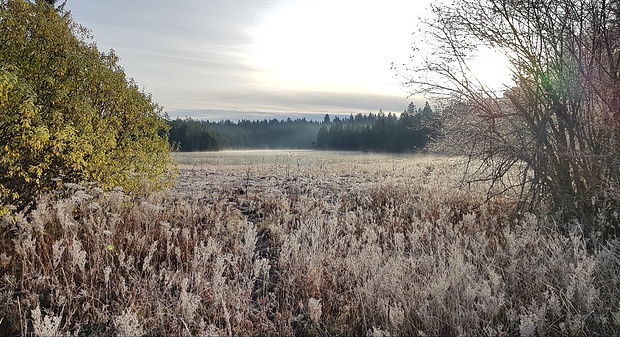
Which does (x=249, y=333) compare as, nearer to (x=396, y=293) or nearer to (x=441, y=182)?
(x=396, y=293)

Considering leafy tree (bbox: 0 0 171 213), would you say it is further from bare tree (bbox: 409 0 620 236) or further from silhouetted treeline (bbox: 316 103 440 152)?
silhouetted treeline (bbox: 316 103 440 152)

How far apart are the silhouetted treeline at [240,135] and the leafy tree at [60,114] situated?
5600 centimetres

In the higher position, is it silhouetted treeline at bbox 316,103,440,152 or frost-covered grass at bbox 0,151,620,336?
silhouetted treeline at bbox 316,103,440,152

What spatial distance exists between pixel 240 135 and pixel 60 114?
11746cm

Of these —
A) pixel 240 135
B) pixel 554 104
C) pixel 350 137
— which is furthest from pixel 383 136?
pixel 554 104

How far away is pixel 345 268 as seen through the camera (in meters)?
4.50

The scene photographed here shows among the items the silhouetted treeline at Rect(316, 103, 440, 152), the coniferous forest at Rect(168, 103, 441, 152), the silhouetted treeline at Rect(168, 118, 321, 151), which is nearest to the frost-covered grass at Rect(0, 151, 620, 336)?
the coniferous forest at Rect(168, 103, 441, 152)

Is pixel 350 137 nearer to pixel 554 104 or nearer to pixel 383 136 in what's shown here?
pixel 383 136

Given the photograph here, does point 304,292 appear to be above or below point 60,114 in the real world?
below

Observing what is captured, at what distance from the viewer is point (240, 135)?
121 metres

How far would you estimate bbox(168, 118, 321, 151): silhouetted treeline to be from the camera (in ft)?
256

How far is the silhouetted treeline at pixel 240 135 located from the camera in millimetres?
78000

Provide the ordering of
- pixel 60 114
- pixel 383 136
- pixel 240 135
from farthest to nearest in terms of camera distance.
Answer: pixel 240 135, pixel 383 136, pixel 60 114

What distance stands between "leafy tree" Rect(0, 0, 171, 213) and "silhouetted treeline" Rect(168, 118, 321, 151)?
5600 centimetres
